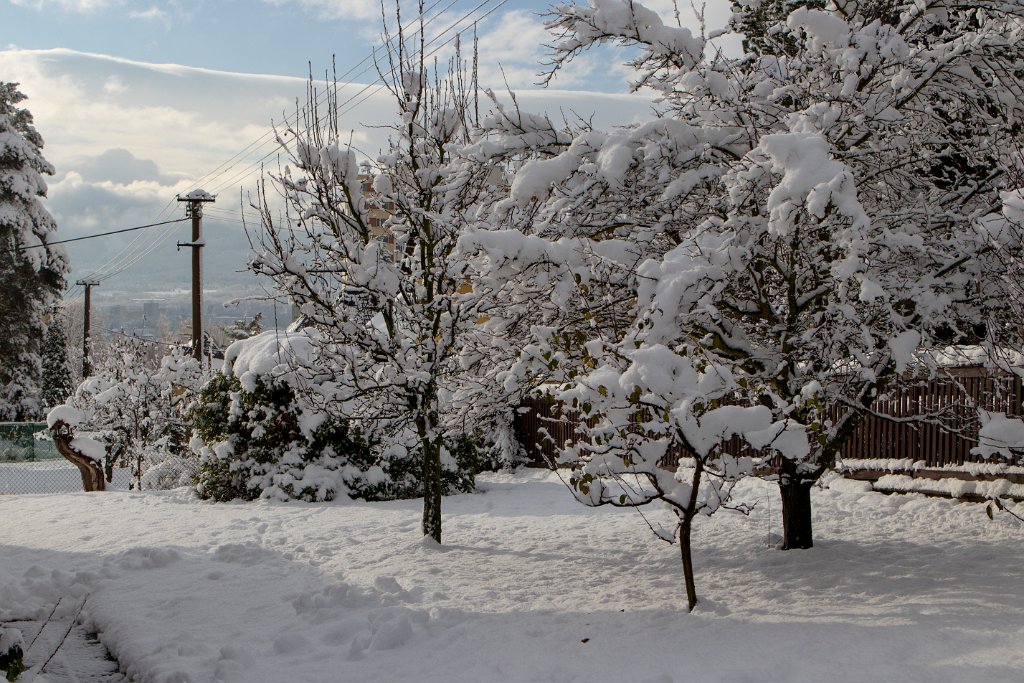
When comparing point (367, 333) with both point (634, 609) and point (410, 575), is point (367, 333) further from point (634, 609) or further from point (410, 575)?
point (634, 609)

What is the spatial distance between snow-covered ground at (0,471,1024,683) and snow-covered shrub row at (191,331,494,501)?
1.68 m

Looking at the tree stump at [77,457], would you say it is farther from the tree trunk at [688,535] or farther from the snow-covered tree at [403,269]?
the tree trunk at [688,535]

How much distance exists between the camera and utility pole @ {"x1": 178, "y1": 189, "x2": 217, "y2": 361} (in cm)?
2394

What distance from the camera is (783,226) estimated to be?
4453 millimetres

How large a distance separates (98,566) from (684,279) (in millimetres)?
5987

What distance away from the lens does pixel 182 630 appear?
5793mm

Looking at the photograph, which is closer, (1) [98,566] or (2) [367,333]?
(2) [367,333]

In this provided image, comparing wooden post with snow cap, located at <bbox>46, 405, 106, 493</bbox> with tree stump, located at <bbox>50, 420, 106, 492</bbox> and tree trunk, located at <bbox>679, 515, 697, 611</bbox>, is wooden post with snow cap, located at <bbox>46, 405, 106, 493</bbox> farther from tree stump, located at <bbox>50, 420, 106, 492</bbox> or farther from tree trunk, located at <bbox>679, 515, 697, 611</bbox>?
tree trunk, located at <bbox>679, 515, 697, 611</bbox>

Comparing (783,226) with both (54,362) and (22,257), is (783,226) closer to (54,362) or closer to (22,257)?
(22,257)

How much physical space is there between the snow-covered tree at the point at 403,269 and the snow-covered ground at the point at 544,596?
134cm

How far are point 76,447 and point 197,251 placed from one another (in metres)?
10.0

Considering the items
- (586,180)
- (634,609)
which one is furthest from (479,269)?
(634,609)

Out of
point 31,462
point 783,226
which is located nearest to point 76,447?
point 783,226

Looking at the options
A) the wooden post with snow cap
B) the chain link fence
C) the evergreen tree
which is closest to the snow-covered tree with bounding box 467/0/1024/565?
the wooden post with snow cap
